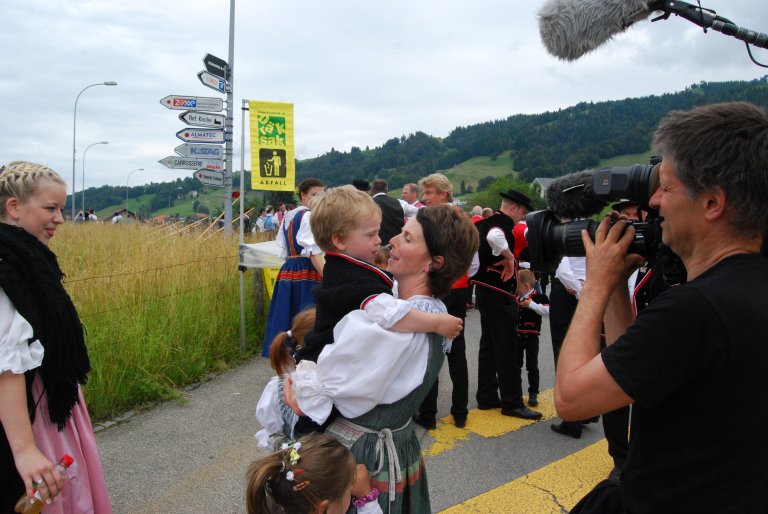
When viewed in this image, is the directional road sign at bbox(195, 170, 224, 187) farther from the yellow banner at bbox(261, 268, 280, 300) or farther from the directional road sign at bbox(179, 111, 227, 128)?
the yellow banner at bbox(261, 268, 280, 300)

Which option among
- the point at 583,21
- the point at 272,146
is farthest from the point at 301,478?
the point at 272,146

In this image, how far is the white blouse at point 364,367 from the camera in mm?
1702

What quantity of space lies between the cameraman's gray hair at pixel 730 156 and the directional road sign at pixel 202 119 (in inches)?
241

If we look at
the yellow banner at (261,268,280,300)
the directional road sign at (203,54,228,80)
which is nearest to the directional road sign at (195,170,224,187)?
the directional road sign at (203,54,228,80)

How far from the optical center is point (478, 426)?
4348mm

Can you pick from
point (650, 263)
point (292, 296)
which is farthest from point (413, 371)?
point (292, 296)

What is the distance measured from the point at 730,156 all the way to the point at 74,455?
234 centimetres

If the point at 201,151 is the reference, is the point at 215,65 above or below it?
above

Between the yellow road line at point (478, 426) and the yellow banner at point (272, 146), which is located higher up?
the yellow banner at point (272, 146)

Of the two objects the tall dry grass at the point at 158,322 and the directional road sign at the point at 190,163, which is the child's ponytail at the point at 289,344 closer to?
the tall dry grass at the point at 158,322

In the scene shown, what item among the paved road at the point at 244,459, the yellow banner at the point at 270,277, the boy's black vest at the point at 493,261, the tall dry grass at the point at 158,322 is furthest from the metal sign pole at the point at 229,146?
the boy's black vest at the point at 493,261

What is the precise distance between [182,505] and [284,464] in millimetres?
1743

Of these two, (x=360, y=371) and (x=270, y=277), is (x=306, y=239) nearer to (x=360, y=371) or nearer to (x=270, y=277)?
(x=270, y=277)

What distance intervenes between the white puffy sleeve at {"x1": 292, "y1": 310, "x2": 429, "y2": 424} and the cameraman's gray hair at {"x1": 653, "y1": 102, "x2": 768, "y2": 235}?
3.09ft
